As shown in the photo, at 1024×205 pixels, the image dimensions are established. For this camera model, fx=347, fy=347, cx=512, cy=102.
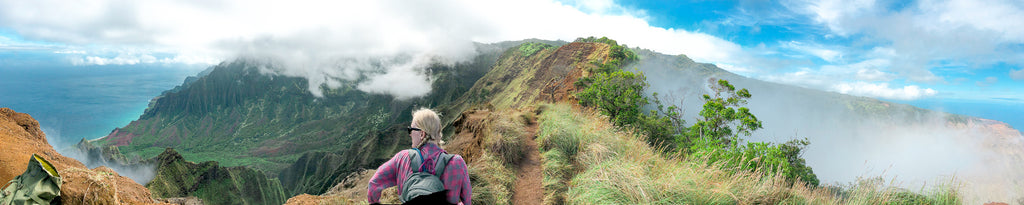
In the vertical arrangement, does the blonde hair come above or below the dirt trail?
above

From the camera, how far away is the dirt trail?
6480 millimetres

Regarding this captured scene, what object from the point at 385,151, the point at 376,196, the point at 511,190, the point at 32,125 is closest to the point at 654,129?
the point at 511,190

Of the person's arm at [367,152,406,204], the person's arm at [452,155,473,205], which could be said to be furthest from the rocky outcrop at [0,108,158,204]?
the person's arm at [452,155,473,205]

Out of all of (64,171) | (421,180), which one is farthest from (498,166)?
(64,171)

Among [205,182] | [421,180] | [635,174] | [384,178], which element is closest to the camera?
[421,180]

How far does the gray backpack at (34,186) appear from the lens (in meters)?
2.83

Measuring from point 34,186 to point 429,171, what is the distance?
3394 millimetres

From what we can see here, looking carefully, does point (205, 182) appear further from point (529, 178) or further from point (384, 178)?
point (384, 178)

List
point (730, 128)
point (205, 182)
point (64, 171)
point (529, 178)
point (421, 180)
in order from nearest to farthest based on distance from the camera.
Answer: point (421, 180) → point (64, 171) → point (529, 178) → point (730, 128) → point (205, 182)

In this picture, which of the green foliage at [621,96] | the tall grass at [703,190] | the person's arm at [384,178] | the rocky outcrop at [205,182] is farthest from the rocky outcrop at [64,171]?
the rocky outcrop at [205,182]

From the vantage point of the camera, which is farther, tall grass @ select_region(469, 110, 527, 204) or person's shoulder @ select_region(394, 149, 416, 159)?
tall grass @ select_region(469, 110, 527, 204)

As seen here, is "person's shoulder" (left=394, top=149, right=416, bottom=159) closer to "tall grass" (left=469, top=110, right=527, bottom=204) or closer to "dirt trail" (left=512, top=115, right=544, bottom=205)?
"tall grass" (left=469, top=110, right=527, bottom=204)

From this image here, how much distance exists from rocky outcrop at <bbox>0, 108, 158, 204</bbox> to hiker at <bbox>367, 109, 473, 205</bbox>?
3.13 metres

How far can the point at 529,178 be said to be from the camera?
24.5 feet
